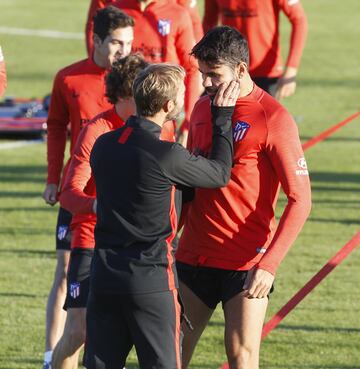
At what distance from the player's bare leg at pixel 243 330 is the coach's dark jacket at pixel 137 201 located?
1.54ft

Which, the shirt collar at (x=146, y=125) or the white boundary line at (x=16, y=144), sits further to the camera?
the white boundary line at (x=16, y=144)

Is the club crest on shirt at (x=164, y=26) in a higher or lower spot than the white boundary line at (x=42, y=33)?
higher

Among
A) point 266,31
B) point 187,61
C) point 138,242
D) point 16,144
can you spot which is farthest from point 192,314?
point 16,144

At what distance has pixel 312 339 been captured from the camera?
8.23m

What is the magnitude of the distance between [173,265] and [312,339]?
9.97ft

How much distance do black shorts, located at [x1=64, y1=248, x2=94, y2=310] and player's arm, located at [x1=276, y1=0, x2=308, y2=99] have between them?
4.67 meters

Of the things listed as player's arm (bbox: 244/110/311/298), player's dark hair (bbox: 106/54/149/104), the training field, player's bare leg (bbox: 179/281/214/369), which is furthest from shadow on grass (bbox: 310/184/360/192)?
player's arm (bbox: 244/110/311/298)

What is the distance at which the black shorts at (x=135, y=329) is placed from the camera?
5301 mm

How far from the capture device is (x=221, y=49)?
5.56m

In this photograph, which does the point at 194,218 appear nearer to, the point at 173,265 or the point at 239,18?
the point at 173,265

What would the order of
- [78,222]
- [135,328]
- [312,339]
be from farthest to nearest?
[312,339], [78,222], [135,328]

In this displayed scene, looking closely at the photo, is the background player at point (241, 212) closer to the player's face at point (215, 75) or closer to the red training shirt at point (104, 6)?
the player's face at point (215, 75)

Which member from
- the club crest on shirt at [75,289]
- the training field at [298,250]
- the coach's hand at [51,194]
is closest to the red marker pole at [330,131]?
the training field at [298,250]

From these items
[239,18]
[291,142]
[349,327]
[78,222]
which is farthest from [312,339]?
[239,18]
